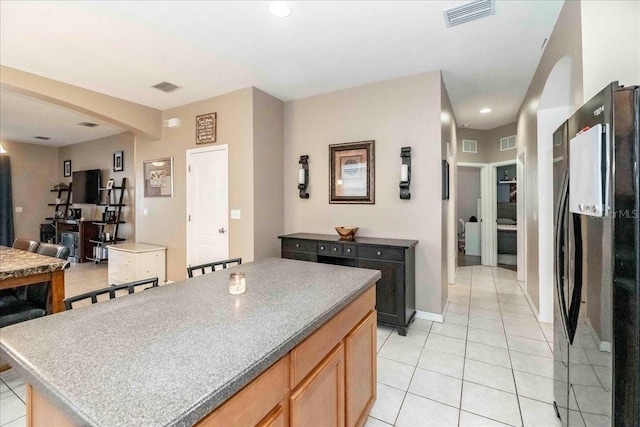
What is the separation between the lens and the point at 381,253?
3.10 m

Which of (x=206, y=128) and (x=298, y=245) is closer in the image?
(x=298, y=245)

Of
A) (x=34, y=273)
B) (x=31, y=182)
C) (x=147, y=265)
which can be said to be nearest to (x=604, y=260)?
(x=34, y=273)

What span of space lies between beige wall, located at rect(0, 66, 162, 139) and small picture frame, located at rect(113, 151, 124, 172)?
7.41ft

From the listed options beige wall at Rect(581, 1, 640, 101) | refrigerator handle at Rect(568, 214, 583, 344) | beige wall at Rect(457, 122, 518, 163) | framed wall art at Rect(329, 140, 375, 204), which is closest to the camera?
refrigerator handle at Rect(568, 214, 583, 344)

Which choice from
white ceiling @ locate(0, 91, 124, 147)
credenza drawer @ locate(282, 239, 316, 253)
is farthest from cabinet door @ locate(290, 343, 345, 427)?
white ceiling @ locate(0, 91, 124, 147)

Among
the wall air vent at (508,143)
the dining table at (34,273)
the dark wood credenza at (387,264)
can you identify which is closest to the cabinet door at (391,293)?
the dark wood credenza at (387,264)

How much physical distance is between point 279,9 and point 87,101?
3.12m

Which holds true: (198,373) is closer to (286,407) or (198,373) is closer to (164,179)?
(286,407)

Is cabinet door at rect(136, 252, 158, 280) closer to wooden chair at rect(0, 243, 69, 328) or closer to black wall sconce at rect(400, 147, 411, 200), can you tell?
wooden chair at rect(0, 243, 69, 328)

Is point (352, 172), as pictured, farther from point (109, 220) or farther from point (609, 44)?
point (109, 220)

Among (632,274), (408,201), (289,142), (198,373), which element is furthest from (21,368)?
(289,142)

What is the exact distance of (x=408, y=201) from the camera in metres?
3.46

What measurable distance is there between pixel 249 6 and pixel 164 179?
10.8ft

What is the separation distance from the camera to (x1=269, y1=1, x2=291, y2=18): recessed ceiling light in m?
2.20
